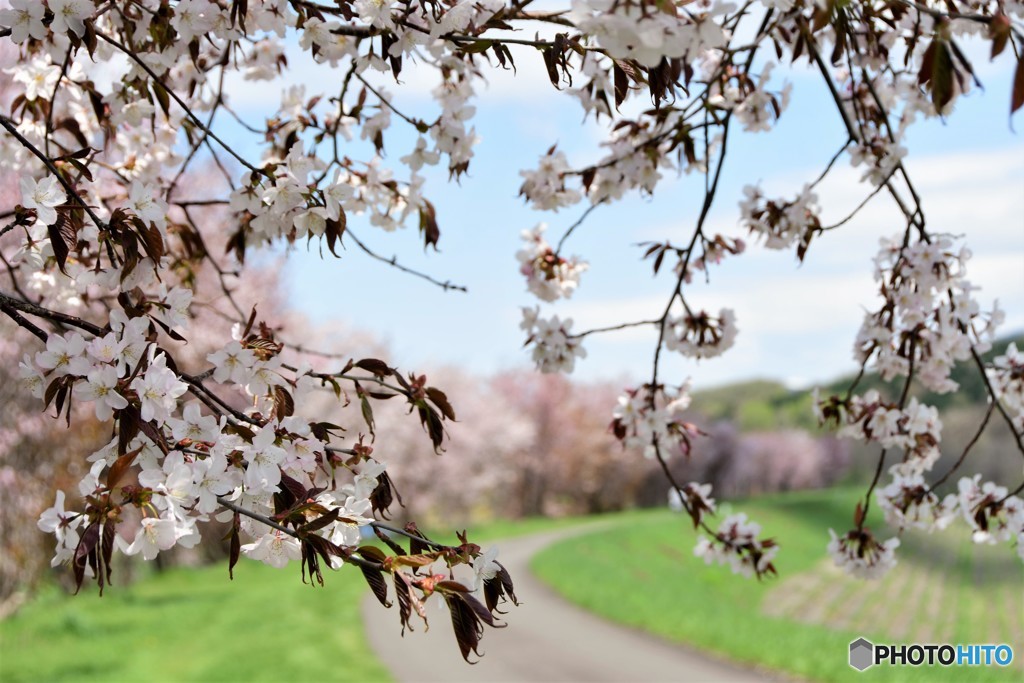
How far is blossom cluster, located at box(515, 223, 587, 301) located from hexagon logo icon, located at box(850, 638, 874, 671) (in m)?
5.12

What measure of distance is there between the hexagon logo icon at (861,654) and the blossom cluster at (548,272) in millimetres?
5117

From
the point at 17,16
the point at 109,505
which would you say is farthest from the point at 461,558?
the point at 17,16

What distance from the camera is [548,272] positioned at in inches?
136

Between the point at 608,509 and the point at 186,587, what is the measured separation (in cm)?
2884

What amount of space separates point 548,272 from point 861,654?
545 cm

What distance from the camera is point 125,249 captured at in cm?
170

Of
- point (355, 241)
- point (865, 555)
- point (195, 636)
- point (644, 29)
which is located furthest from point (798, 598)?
point (644, 29)

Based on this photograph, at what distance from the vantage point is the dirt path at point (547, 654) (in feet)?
24.5

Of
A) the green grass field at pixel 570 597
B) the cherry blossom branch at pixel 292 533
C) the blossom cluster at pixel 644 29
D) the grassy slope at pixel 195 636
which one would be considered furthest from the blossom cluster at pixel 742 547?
the grassy slope at pixel 195 636

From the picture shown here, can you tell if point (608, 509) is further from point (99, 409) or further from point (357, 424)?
point (99, 409)

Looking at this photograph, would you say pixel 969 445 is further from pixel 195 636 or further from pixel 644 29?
pixel 195 636

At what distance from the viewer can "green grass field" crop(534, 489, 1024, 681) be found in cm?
812

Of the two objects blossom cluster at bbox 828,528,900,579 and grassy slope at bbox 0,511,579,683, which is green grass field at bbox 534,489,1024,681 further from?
grassy slope at bbox 0,511,579,683

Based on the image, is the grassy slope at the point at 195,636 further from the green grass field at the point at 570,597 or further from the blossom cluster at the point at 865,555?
the blossom cluster at the point at 865,555
